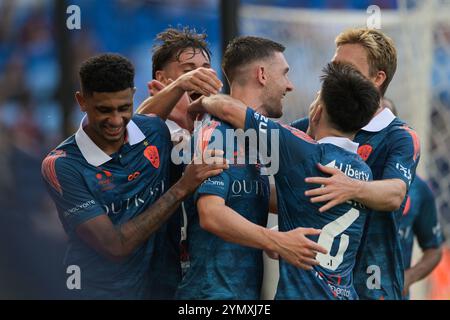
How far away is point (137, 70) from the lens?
849 cm

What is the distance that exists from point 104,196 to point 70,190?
161 millimetres

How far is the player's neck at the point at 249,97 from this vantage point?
436 cm

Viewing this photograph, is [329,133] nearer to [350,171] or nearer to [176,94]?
[350,171]

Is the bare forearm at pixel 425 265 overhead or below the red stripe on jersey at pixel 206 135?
below

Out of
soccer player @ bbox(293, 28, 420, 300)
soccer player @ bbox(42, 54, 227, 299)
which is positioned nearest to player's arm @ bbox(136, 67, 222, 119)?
soccer player @ bbox(42, 54, 227, 299)

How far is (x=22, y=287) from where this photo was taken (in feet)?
22.2

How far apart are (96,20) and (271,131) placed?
4.57 metres

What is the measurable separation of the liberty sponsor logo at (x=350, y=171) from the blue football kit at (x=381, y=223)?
44 cm

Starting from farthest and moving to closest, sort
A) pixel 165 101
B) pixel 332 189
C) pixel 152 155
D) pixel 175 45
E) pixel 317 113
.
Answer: pixel 175 45
pixel 165 101
pixel 152 155
pixel 317 113
pixel 332 189

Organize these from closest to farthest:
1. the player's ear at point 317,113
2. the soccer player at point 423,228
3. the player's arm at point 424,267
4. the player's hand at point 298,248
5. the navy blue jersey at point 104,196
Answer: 1. the player's hand at point 298,248
2. the player's ear at point 317,113
3. the navy blue jersey at point 104,196
4. the player's arm at point 424,267
5. the soccer player at point 423,228

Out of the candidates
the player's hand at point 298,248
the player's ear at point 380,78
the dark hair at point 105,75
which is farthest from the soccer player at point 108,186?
the player's ear at point 380,78

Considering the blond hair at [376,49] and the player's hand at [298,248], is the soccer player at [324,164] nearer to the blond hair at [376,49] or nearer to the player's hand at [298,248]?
the player's hand at [298,248]

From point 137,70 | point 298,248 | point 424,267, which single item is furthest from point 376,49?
point 137,70
